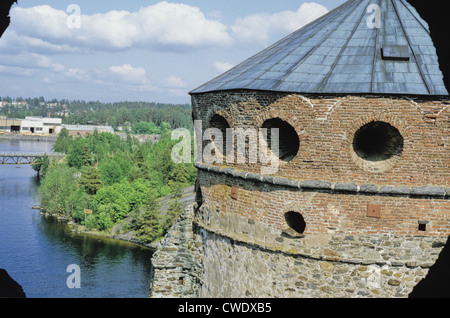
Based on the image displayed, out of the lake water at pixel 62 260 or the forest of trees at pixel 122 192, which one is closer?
the lake water at pixel 62 260

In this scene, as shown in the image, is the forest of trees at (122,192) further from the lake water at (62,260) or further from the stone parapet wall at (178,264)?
the stone parapet wall at (178,264)

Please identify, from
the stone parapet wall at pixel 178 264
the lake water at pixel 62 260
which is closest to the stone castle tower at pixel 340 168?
the stone parapet wall at pixel 178 264

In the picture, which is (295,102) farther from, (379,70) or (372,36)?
(372,36)

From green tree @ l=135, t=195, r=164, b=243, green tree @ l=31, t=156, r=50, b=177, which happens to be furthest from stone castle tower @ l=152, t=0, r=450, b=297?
green tree @ l=31, t=156, r=50, b=177

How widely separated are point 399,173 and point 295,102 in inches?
91.8

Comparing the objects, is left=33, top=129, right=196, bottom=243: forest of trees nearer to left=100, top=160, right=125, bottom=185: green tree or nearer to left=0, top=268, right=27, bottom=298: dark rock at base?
left=100, top=160, right=125, bottom=185: green tree

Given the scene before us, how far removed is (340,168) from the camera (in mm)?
9789

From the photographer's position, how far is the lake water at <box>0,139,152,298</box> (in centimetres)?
3300

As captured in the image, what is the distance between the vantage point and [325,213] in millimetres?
9859

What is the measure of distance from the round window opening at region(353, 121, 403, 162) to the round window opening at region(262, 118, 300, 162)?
1.24m

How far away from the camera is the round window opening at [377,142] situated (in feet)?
32.2

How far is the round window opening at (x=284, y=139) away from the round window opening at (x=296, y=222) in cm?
110

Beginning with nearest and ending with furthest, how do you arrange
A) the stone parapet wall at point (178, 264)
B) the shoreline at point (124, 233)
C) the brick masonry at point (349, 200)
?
the brick masonry at point (349, 200)
the stone parapet wall at point (178, 264)
the shoreline at point (124, 233)

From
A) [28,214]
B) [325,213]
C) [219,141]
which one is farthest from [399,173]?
[28,214]
